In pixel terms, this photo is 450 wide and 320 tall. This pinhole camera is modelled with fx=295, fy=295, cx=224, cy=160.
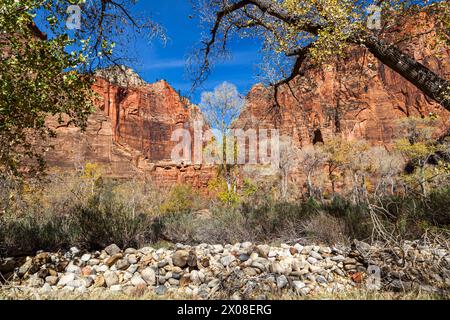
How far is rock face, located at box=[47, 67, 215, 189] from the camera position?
42.0m

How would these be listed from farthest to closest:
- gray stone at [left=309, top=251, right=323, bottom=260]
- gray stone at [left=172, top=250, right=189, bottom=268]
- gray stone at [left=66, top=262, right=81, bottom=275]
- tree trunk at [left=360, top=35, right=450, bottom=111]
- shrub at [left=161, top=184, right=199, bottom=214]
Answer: shrub at [left=161, top=184, right=199, bottom=214] → gray stone at [left=309, top=251, right=323, bottom=260] → gray stone at [left=172, top=250, right=189, bottom=268] → gray stone at [left=66, top=262, right=81, bottom=275] → tree trunk at [left=360, top=35, right=450, bottom=111]

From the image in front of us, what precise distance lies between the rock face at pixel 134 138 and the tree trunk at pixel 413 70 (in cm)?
3143

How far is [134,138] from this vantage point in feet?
221

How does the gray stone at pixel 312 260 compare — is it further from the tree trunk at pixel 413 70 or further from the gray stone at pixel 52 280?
the gray stone at pixel 52 280

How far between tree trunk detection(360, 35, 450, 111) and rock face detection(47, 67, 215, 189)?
31.4 m

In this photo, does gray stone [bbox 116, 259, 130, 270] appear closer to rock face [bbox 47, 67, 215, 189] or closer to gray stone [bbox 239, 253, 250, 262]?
gray stone [bbox 239, 253, 250, 262]

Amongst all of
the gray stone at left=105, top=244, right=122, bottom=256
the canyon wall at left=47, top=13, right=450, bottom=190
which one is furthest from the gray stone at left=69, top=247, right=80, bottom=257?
the canyon wall at left=47, top=13, right=450, bottom=190

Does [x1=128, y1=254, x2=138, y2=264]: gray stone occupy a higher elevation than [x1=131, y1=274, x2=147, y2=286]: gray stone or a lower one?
higher

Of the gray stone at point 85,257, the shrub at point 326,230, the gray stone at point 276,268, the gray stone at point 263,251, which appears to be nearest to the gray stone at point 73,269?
the gray stone at point 85,257

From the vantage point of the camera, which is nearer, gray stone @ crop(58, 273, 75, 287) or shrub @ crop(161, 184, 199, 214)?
gray stone @ crop(58, 273, 75, 287)

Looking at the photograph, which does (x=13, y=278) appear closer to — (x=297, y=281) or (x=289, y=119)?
(x=297, y=281)

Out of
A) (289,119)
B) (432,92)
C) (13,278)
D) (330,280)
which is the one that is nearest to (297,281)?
(330,280)

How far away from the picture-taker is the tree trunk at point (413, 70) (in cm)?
450

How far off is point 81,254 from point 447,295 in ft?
21.4
